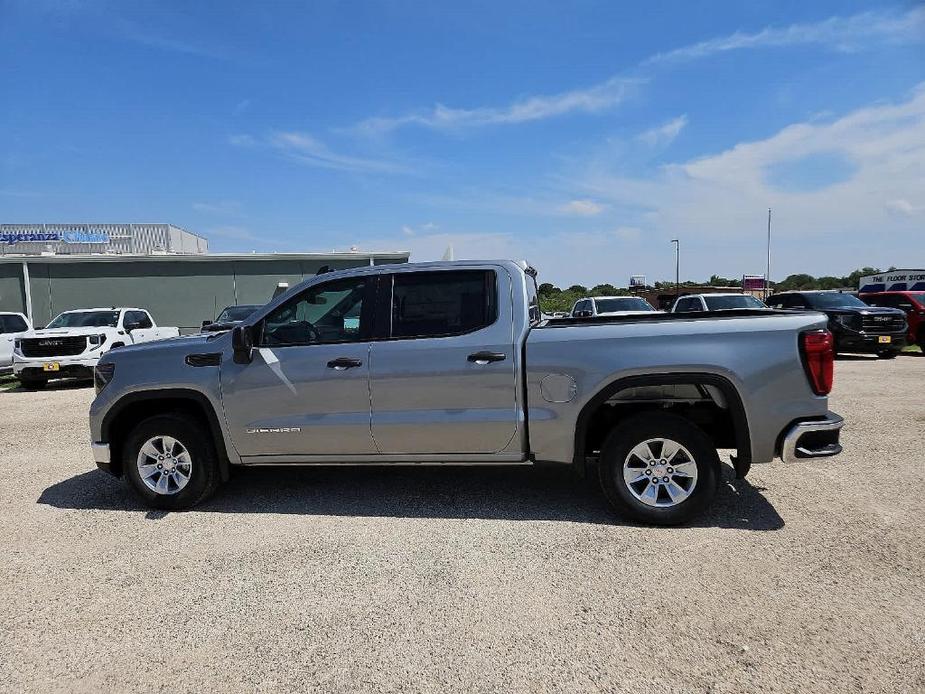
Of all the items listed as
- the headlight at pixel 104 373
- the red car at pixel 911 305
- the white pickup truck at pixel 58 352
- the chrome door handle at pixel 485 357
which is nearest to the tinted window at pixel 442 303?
the chrome door handle at pixel 485 357

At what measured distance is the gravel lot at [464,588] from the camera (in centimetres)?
254

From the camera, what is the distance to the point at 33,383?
12.8 meters

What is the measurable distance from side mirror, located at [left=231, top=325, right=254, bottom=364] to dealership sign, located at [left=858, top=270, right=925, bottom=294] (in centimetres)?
3334

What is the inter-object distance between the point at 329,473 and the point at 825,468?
15.3ft

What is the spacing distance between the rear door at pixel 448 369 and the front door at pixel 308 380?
16cm

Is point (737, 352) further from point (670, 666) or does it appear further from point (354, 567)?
point (354, 567)

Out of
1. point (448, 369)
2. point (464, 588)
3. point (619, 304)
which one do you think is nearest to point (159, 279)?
point (619, 304)

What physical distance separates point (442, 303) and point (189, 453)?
2341 mm

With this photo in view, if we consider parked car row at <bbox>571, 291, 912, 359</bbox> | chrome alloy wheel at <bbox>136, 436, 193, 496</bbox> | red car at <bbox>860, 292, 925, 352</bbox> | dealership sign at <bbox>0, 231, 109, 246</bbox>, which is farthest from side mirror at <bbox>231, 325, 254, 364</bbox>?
dealership sign at <bbox>0, 231, 109, 246</bbox>

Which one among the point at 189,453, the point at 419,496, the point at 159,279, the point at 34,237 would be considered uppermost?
the point at 34,237

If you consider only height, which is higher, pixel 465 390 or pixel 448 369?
pixel 448 369

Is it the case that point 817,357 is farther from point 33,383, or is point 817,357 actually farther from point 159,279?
point 159,279

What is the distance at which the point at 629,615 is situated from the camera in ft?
9.68

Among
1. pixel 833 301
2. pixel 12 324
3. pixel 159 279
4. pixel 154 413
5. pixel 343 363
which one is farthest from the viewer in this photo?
pixel 159 279
